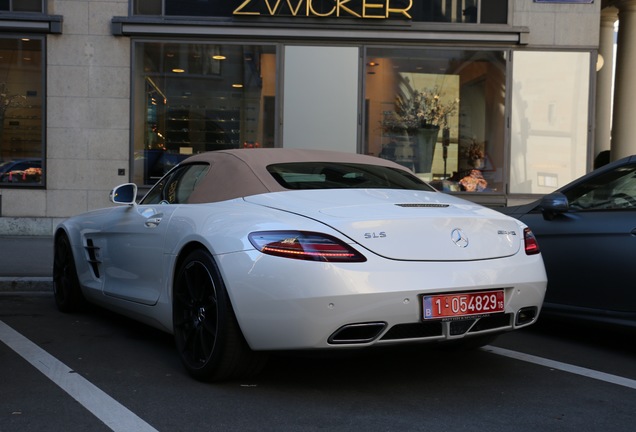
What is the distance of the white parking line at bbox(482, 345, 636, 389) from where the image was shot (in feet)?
15.3

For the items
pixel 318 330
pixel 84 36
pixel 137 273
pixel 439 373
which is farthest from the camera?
pixel 84 36

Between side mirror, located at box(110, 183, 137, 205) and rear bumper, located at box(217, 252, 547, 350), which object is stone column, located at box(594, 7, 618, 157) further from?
rear bumper, located at box(217, 252, 547, 350)

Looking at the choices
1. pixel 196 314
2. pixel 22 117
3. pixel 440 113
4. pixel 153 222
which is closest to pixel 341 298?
pixel 196 314

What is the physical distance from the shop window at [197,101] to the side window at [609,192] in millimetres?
7761

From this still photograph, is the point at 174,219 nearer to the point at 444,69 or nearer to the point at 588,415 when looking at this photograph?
the point at 588,415

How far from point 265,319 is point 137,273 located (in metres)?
1.70

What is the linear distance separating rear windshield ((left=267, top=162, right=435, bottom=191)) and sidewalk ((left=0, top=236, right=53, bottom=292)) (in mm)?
4290

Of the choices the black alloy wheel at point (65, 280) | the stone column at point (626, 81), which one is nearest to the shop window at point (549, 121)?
the stone column at point (626, 81)

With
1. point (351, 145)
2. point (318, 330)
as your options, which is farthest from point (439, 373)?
point (351, 145)

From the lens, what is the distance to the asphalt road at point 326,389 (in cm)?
375

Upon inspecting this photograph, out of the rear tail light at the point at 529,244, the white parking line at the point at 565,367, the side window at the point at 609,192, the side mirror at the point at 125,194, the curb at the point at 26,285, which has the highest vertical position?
the side window at the point at 609,192

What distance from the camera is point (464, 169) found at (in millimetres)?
13523

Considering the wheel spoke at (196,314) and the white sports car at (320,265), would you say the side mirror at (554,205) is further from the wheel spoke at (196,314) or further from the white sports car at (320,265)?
the wheel spoke at (196,314)

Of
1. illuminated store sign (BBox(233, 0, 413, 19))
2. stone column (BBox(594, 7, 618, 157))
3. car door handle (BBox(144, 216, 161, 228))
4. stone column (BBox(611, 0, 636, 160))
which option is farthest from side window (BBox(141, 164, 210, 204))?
stone column (BBox(594, 7, 618, 157))
